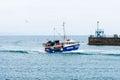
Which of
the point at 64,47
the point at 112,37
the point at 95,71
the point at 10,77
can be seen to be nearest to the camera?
the point at 10,77

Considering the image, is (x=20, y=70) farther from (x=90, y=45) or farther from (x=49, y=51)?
(x=90, y=45)

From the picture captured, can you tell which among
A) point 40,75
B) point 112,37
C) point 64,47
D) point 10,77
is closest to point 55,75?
point 40,75

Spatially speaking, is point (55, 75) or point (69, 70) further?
point (69, 70)

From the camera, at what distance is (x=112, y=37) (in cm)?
15400

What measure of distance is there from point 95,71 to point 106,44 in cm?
8484

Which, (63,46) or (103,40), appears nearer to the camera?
(63,46)

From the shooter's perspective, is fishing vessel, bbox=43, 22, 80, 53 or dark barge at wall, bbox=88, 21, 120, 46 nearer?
fishing vessel, bbox=43, 22, 80, 53

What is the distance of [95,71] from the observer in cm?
7138

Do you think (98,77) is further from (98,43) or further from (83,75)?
(98,43)

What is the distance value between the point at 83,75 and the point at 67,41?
44.4m

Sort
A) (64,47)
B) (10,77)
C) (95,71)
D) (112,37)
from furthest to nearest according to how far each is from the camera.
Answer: (112,37) → (64,47) → (95,71) → (10,77)

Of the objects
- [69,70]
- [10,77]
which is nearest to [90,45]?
[69,70]

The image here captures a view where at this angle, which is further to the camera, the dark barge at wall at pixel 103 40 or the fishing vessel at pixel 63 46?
the dark barge at wall at pixel 103 40

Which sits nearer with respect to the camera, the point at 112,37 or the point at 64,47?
the point at 64,47
